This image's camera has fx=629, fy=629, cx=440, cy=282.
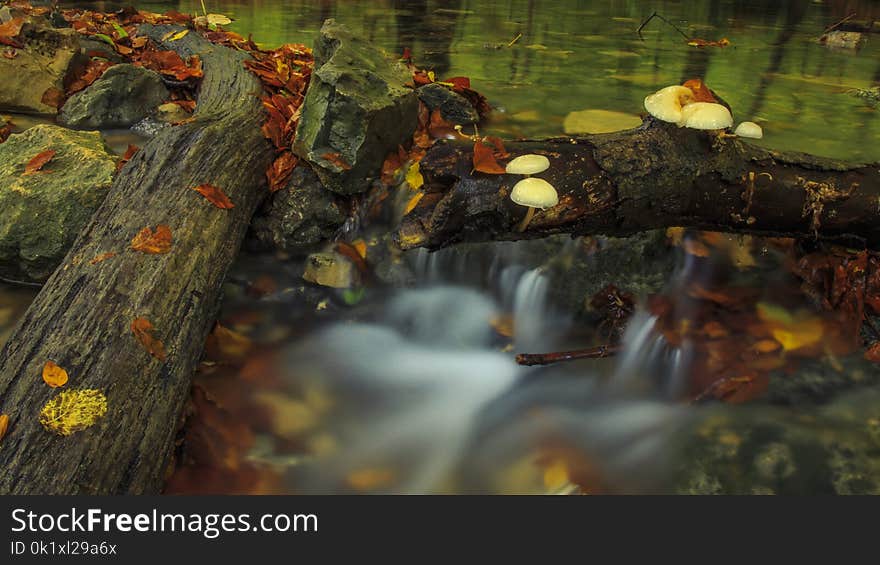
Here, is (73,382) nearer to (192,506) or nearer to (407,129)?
(192,506)

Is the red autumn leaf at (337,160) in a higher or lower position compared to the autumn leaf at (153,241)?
higher

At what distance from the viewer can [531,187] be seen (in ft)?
10.00

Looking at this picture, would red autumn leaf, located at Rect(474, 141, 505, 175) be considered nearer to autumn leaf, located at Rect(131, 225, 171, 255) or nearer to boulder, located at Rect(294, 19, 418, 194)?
boulder, located at Rect(294, 19, 418, 194)

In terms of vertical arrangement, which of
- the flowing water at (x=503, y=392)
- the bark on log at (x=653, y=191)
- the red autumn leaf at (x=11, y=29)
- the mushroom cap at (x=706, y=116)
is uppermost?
the mushroom cap at (x=706, y=116)

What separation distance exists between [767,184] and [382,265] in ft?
8.04

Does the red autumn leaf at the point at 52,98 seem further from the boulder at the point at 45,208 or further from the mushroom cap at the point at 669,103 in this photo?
the mushroom cap at the point at 669,103

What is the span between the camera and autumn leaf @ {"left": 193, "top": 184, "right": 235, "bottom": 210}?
3756mm

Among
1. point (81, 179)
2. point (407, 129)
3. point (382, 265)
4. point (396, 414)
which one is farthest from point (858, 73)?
point (81, 179)

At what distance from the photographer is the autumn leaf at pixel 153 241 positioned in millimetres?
3205

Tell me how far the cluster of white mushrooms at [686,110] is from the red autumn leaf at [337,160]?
2.00 meters

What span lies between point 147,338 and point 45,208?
1.69 m

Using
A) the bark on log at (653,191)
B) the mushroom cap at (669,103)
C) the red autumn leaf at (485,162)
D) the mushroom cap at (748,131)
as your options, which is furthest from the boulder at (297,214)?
the mushroom cap at (748,131)

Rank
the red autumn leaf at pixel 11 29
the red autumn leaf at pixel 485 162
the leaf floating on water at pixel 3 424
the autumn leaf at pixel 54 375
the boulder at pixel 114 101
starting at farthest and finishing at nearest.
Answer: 1. the red autumn leaf at pixel 11 29
2. the boulder at pixel 114 101
3. the red autumn leaf at pixel 485 162
4. the autumn leaf at pixel 54 375
5. the leaf floating on water at pixel 3 424

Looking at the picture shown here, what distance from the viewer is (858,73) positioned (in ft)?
30.1
